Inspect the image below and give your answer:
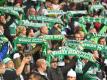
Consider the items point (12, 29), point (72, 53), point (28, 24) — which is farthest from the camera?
point (28, 24)

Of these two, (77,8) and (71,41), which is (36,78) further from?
(77,8)

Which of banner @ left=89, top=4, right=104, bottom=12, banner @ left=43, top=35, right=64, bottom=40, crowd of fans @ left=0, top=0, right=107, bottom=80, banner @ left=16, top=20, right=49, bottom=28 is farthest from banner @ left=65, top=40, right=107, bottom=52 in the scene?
banner @ left=89, top=4, right=104, bottom=12

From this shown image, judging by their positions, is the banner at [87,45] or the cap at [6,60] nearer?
the cap at [6,60]

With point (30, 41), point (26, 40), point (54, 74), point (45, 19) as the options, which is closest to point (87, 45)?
point (30, 41)

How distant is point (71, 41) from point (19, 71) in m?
3.42

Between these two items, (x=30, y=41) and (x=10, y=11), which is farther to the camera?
(x=10, y=11)

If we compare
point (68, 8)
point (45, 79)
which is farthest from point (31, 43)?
point (68, 8)

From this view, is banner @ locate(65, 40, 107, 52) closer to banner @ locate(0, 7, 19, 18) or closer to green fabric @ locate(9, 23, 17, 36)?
green fabric @ locate(9, 23, 17, 36)

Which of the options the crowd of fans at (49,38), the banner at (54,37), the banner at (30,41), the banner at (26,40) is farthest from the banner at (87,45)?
the banner at (26,40)

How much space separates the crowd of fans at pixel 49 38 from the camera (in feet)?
60.2

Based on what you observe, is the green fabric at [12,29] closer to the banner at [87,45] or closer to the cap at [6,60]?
the banner at [87,45]

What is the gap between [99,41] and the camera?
2175 cm

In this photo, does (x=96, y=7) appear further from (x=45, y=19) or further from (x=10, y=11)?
(x=10, y=11)

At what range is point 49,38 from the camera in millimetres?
21234
